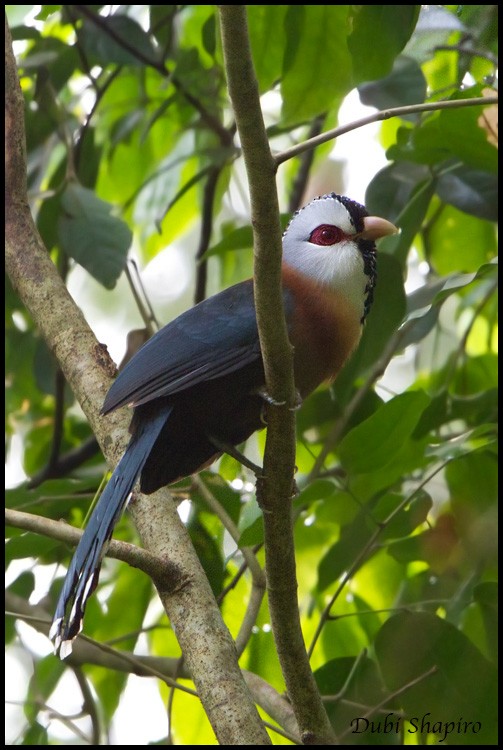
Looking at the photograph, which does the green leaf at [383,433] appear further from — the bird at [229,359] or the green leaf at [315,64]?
the green leaf at [315,64]

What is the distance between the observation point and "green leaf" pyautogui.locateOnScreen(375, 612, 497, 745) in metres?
2.44

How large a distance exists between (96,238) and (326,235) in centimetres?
72

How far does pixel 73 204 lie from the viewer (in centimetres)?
303

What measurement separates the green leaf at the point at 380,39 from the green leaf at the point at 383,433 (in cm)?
90

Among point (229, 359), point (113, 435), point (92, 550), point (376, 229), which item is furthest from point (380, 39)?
point (92, 550)

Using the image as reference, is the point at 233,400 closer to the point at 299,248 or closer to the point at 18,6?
the point at 299,248

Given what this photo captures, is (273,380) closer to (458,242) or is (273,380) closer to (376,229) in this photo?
(376,229)

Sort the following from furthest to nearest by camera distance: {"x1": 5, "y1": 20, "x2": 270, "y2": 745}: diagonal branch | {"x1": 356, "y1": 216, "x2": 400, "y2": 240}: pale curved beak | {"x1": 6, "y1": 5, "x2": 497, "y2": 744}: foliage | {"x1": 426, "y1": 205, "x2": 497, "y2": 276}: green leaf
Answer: {"x1": 426, "y1": 205, "x2": 497, "y2": 276}: green leaf, {"x1": 356, "y1": 216, "x2": 400, "y2": 240}: pale curved beak, {"x1": 6, "y1": 5, "x2": 497, "y2": 744}: foliage, {"x1": 5, "y1": 20, "x2": 270, "y2": 745}: diagonal branch

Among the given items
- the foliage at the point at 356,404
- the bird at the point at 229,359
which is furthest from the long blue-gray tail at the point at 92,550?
the foliage at the point at 356,404

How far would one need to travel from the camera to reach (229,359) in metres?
2.46

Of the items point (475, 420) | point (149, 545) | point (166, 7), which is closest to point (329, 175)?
point (166, 7)

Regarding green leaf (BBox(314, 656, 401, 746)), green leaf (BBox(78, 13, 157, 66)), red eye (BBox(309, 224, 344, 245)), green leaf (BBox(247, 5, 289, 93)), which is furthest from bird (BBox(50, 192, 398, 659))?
green leaf (BBox(78, 13, 157, 66))

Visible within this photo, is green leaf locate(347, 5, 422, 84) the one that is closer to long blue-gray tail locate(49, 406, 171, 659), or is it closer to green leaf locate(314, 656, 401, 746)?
long blue-gray tail locate(49, 406, 171, 659)

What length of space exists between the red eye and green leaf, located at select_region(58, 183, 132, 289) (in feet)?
1.88
